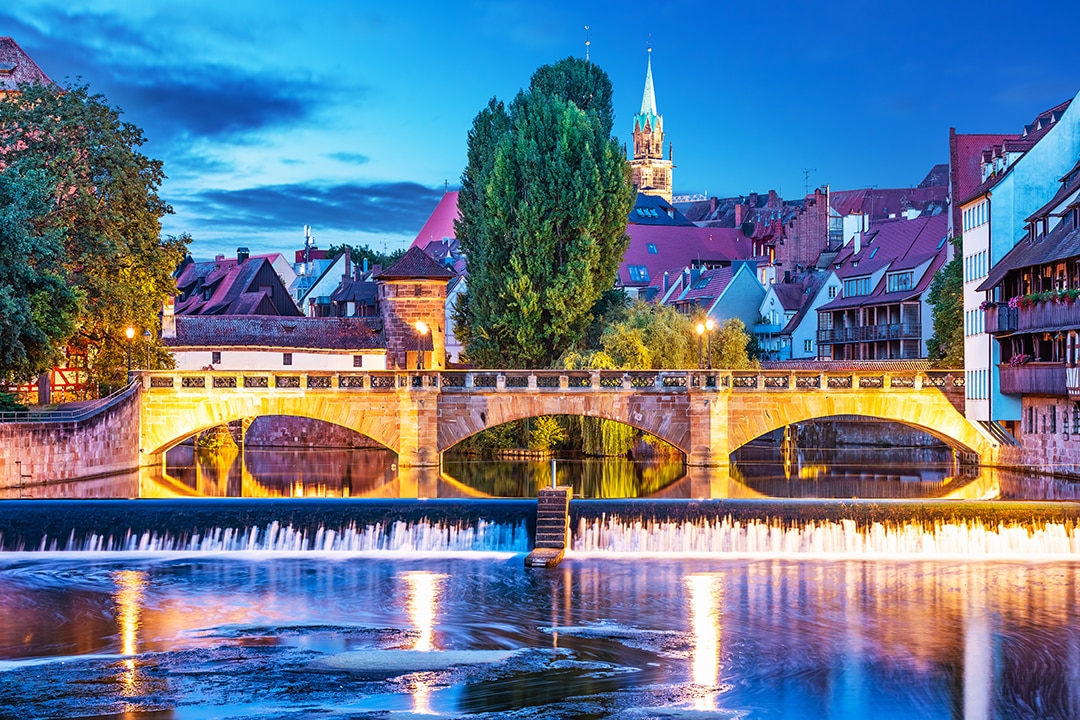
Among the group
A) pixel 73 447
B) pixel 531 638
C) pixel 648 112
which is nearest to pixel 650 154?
pixel 648 112

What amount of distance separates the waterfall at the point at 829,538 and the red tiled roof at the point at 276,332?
4206 cm

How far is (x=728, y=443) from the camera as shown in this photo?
5622 centimetres

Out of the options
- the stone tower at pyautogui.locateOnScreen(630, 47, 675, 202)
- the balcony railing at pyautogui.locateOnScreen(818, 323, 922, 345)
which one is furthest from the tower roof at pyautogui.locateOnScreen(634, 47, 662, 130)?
the balcony railing at pyautogui.locateOnScreen(818, 323, 922, 345)

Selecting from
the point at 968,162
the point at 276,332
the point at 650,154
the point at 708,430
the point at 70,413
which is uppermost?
the point at 650,154

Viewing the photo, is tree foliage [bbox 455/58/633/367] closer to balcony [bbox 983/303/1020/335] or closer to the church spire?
balcony [bbox 983/303/1020/335]

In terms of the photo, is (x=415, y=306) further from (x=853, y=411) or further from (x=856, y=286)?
(x=856, y=286)

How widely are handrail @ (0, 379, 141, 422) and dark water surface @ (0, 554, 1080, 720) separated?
1298 centimetres

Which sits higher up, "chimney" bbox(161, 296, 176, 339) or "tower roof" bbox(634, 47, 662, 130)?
"tower roof" bbox(634, 47, 662, 130)

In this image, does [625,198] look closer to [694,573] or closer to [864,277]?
[864,277]

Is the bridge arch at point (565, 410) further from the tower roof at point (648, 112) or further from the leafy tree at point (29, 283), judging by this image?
the tower roof at point (648, 112)

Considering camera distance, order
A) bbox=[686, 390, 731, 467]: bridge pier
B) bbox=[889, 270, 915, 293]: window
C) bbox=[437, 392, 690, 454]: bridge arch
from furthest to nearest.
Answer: bbox=[889, 270, 915, 293]: window, bbox=[437, 392, 690, 454]: bridge arch, bbox=[686, 390, 731, 467]: bridge pier

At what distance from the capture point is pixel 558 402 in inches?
2222

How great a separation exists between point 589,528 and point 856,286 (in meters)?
53.3

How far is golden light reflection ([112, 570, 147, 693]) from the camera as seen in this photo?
81.4ft
